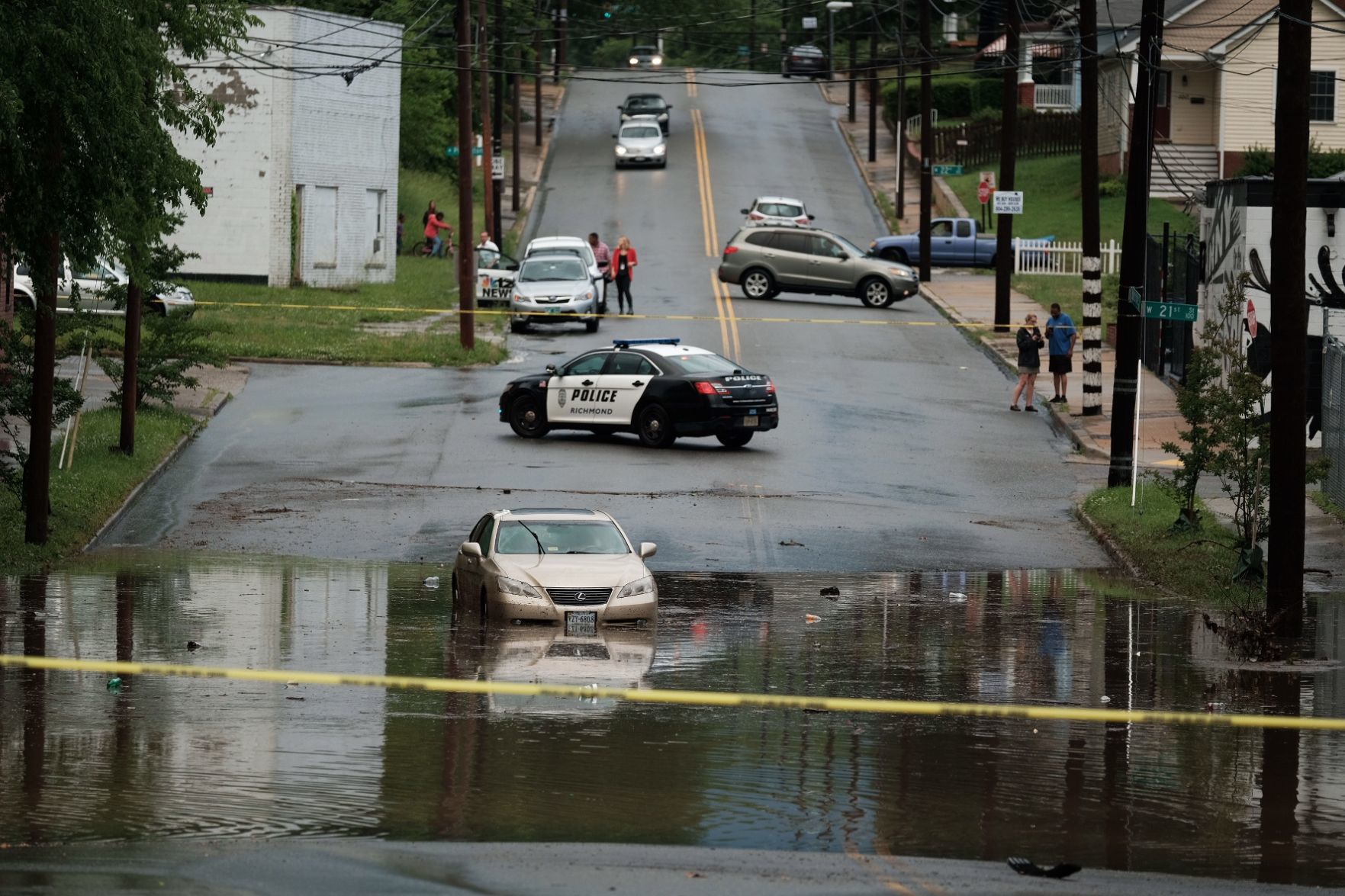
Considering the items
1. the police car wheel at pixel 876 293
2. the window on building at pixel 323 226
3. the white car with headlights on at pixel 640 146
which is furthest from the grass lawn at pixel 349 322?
the white car with headlights on at pixel 640 146

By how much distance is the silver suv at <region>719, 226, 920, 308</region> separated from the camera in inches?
1831

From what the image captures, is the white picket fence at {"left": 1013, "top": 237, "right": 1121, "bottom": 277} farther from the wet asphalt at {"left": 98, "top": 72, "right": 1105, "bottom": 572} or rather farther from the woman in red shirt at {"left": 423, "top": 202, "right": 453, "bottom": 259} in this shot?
the woman in red shirt at {"left": 423, "top": 202, "right": 453, "bottom": 259}

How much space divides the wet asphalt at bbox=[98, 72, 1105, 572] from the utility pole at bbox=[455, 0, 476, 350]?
1.21 metres

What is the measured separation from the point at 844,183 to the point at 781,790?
6098 centimetres

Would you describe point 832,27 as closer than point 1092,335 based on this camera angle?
No

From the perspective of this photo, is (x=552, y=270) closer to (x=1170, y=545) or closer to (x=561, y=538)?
(x=1170, y=545)

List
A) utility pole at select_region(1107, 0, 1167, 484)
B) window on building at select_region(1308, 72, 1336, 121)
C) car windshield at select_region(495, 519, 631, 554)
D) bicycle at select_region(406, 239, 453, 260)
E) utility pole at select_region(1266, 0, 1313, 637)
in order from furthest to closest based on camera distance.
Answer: window on building at select_region(1308, 72, 1336, 121) → bicycle at select_region(406, 239, 453, 260) → utility pole at select_region(1107, 0, 1167, 484) → car windshield at select_region(495, 519, 631, 554) → utility pole at select_region(1266, 0, 1313, 637)

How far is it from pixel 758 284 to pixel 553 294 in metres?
7.24

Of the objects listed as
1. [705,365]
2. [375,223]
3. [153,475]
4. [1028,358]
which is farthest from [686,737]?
[375,223]

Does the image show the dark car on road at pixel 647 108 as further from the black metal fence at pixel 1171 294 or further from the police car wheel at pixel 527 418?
the police car wheel at pixel 527 418

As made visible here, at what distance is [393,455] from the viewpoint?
2869 centimetres

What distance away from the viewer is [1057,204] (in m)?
63.6

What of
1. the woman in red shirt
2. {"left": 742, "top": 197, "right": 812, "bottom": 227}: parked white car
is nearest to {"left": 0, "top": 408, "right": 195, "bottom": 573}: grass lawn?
the woman in red shirt

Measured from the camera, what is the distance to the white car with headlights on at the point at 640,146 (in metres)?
71.8
